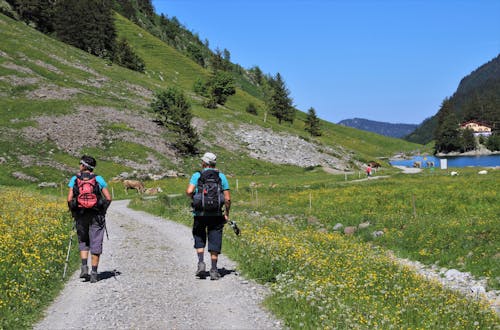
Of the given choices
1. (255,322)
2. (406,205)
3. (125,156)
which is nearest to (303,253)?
(255,322)

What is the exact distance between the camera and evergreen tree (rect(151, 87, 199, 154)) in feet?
224

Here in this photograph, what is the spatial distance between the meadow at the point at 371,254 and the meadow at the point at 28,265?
16.2ft

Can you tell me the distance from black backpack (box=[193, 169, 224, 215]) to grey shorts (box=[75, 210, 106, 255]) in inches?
106

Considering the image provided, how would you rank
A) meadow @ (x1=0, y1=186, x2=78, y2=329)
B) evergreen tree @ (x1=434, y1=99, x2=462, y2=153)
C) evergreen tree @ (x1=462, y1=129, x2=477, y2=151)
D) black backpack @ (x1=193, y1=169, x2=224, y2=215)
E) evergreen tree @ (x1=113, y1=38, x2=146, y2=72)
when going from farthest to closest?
evergreen tree @ (x1=462, y1=129, x2=477, y2=151), evergreen tree @ (x1=434, y1=99, x2=462, y2=153), evergreen tree @ (x1=113, y1=38, x2=146, y2=72), black backpack @ (x1=193, y1=169, x2=224, y2=215), meadow @ (x1=0, y1=186, x2=78, y2=329)

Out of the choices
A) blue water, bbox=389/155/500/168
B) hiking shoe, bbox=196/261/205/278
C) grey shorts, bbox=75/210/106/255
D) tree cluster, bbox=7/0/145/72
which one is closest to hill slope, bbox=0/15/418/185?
tree cluster, bbox=7/0/145/72

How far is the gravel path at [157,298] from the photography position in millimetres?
8219

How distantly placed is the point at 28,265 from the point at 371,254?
35.7 ft

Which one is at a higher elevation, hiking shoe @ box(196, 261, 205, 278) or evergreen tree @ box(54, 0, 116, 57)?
evergreen tree @ box(54, 0, 116, 57)

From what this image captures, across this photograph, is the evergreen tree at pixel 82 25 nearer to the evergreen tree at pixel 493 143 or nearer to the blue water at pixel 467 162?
the blue water at pixel 467 162

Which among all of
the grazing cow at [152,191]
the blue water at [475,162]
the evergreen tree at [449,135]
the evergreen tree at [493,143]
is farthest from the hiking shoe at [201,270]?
the evergreen tree at [493,143]

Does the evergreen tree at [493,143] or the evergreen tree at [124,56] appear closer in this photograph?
the evergreen tree at [124,56]

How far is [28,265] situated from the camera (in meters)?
11.0

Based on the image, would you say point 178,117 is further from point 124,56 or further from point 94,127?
point 124,56

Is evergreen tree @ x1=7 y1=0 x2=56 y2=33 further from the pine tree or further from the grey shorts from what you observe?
the grey shorts
